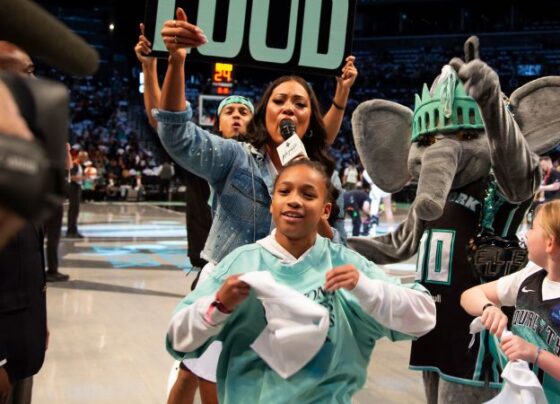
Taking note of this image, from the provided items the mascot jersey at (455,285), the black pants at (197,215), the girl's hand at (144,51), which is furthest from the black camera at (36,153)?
the black pants at (197,215)

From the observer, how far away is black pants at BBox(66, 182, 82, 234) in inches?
382

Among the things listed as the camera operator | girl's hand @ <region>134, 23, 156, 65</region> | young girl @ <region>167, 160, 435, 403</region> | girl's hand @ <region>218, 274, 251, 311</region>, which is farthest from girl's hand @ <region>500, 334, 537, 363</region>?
girl's hand @ <region>134, 23, 156, 65</region>

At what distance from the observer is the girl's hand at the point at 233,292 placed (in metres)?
1.63

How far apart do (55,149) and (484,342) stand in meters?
2.27

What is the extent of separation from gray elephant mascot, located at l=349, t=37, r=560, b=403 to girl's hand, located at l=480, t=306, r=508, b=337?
534 mm

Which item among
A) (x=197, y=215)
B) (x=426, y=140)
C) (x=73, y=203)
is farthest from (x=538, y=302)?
(x=73, y=203)

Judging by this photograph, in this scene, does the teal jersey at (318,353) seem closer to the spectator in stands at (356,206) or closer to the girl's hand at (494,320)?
the girl's hand at (494,320)

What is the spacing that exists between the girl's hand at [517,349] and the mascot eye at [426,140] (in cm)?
106

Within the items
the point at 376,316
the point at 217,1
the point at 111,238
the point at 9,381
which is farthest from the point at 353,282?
the point at 111,238

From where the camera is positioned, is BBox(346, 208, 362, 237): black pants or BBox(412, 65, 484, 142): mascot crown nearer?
BBox(412, 65, 484, 142): mascot crown

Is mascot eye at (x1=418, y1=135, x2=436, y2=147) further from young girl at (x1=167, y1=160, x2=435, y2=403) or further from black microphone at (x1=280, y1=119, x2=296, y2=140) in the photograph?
young girl at (x1=167, y1=160, x2=435, y2=403)

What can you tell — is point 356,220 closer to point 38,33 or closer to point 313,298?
point 313,298

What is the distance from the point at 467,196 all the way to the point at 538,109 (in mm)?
491

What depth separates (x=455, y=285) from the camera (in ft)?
8.75
